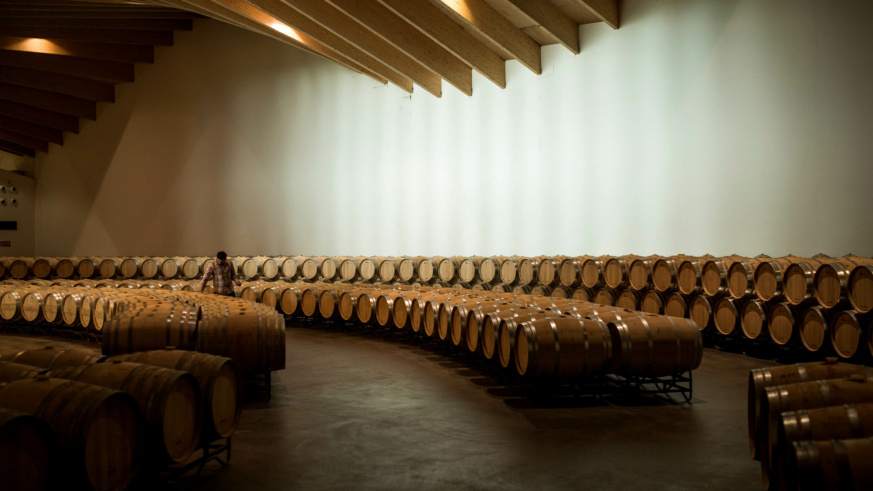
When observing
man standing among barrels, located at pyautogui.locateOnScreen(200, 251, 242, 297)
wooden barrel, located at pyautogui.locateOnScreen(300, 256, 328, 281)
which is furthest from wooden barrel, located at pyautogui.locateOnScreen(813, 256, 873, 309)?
wooden barrel, located at pyautogui.locateOnScreen(300, 256, 328, 281)

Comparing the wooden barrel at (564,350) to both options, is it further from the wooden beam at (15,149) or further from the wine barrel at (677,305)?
the wooden beam at (15,149)

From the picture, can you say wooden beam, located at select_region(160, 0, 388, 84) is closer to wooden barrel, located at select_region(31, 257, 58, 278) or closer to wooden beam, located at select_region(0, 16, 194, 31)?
wooden beam, located at select_region(0, 16, 194, 31)

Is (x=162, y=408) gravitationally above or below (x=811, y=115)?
below

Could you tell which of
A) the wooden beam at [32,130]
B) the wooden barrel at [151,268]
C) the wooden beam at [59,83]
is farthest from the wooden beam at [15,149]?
the wooden barrel at [151,268]

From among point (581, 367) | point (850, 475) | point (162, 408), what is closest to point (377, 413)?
point (581, 367)

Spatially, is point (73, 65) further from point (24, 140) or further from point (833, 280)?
point (833, 280)

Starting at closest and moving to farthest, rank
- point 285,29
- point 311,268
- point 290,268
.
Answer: point 285,29 → point 311,268 → point 290,268

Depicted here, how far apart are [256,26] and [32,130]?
1123cm

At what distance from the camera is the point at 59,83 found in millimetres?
16562

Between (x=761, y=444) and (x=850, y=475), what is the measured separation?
1035 millimetres

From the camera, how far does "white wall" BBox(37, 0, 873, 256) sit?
8336 mm

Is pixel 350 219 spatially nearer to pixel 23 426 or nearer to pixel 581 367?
pixel 581 367

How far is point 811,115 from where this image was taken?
8266mm

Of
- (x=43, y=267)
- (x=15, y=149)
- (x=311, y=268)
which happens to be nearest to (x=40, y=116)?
(x=15, y=149)
